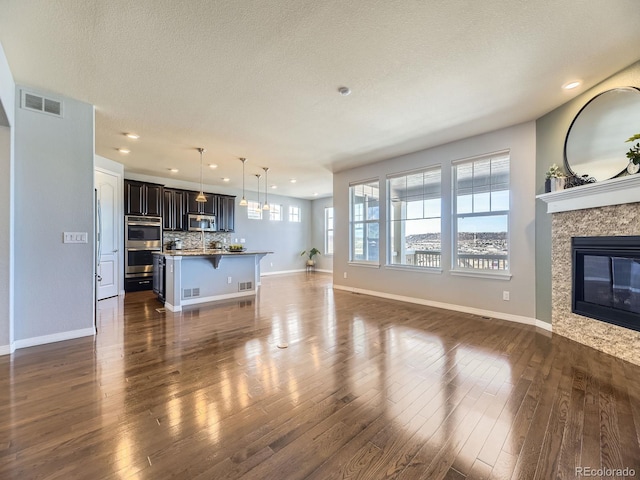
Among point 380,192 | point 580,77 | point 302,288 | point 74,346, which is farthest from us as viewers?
point 302,288

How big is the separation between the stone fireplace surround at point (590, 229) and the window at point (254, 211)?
24.6 feet

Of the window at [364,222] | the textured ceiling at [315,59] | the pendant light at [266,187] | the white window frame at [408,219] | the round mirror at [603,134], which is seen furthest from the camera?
the pendant light at [266,187]

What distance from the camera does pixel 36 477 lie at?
1.33 meters

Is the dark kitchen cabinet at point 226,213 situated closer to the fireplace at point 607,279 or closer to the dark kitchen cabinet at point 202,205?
the dark kitchen cabinet at point 202,205

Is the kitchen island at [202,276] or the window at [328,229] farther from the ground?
the window at [328,229]

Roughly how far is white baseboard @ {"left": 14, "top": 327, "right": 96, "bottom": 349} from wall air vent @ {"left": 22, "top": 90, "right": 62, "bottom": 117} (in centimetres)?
247

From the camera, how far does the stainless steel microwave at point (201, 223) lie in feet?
24.0

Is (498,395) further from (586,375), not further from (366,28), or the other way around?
(366,28)

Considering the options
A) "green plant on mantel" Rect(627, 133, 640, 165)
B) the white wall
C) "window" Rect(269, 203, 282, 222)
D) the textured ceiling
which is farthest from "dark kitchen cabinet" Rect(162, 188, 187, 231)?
"green plant on mantel" Rect(627, 133, 640, 165)

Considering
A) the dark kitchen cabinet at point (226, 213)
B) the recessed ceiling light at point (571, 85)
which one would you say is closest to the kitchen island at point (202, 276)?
the dark kitchen cabinet at point (226, 213)

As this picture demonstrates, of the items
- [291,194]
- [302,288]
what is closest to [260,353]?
[302,288]

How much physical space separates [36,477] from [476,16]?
3803mm

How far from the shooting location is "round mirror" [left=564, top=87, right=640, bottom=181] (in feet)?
8.91

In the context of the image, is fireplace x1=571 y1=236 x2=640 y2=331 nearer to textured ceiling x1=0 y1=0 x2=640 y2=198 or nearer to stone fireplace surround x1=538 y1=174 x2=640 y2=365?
stone fireplace surround x1=538 y1=174 x2=640 y2=365
